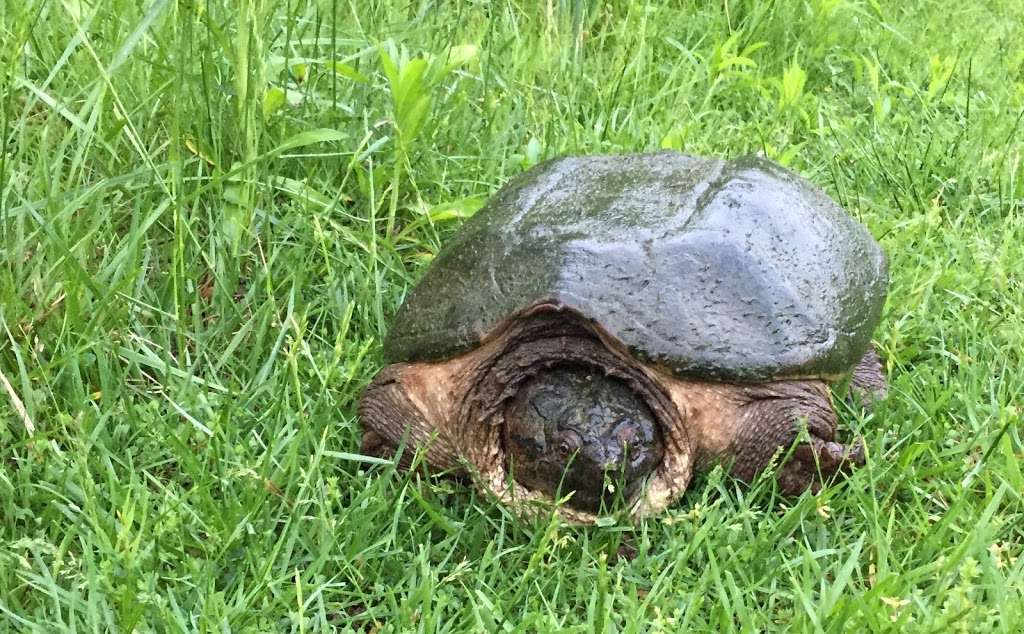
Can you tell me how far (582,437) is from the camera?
1654 mm

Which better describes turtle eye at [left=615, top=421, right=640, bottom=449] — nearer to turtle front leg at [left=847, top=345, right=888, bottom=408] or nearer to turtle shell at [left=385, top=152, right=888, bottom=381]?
turtle shell at [left=385, top=152, right=888, bottom=381]

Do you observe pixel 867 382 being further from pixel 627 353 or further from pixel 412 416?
pixel 412 416

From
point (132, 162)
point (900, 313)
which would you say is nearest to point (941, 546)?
point (900, 313)

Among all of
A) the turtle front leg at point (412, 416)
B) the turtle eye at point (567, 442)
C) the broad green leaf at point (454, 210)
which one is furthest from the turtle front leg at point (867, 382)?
the broad green leaf at point (454, 210)

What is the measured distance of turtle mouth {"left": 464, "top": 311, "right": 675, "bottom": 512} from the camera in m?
1.66

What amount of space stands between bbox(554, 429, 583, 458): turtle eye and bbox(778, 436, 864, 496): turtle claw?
0.40 meters

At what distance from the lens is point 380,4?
9.25 ft

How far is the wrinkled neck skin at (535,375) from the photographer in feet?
5.67

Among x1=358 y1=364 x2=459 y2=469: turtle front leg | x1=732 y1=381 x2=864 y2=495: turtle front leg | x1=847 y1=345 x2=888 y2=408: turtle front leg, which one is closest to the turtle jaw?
x1=358 y1=364 x2=459 y2=469: turtle front leg

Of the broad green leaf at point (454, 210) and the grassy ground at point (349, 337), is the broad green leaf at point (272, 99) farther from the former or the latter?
the broad green leaf at point (454, 210)

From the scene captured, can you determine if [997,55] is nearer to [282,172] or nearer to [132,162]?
[282,172]

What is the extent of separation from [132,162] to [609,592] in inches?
57.4

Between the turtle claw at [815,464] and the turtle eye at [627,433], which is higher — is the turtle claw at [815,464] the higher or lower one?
Answer: the lower one

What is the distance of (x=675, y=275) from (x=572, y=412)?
30cm
